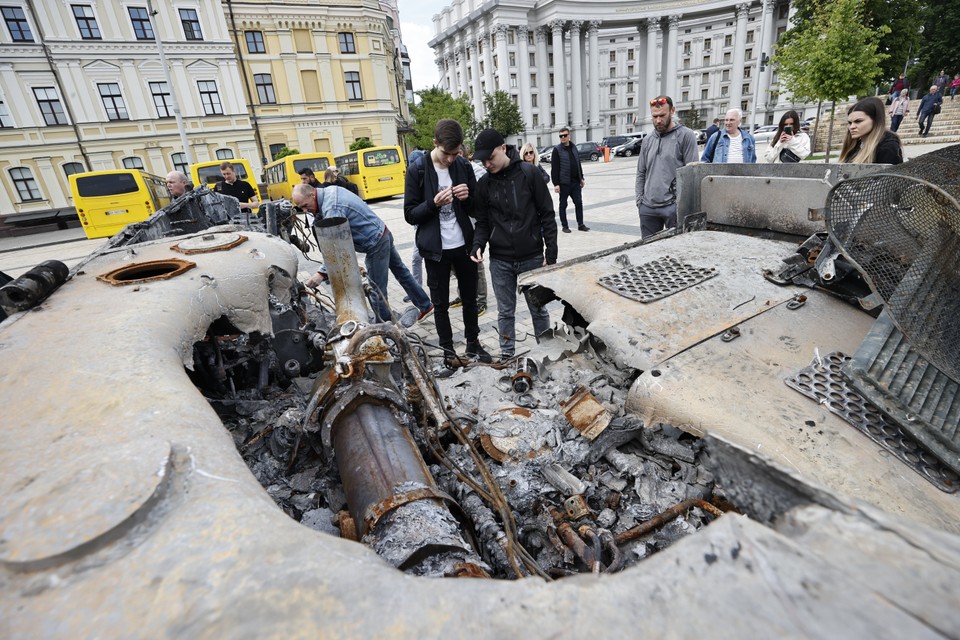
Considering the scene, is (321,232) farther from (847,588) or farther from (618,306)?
(847,588)

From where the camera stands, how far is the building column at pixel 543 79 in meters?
56.7

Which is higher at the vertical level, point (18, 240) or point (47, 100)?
point (47, 100)

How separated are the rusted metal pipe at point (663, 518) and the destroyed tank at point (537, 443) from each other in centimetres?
1

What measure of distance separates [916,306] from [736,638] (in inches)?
66.1

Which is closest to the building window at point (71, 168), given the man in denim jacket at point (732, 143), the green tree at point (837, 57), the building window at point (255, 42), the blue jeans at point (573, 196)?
the building window at point (255, 42)

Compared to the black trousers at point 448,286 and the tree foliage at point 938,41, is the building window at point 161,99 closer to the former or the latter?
the black trousers at point 448,286

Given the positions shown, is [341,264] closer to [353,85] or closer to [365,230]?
[365,230]

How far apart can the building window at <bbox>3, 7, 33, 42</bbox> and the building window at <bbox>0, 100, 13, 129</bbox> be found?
10.9 feet

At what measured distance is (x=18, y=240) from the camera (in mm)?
19062

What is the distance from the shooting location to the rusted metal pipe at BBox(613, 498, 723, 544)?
1656 millimetres

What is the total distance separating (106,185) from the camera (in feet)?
46.5

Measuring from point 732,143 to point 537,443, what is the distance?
4.75m

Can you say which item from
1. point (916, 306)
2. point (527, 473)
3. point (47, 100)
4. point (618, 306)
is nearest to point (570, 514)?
point (527, 473)

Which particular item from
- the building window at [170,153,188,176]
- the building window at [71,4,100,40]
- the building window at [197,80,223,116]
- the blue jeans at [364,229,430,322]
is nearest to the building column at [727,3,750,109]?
the building window at [197,80,223,116]
